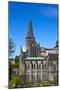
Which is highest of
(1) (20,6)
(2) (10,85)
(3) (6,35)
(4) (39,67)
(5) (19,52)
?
(1) (20,6)

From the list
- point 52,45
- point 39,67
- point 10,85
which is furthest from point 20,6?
point 10,85

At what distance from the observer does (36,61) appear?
2.16m

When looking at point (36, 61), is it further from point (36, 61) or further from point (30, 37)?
point (30, 37)

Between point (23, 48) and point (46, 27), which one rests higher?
point (46, 27)

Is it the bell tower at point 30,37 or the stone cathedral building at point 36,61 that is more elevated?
the bell tower at point 30,37

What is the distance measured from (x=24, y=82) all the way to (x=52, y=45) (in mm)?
480

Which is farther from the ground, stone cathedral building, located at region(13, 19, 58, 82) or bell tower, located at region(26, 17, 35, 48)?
bell tower, located at region(26, 17, 35, 48)

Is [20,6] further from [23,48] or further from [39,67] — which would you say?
[39,67]

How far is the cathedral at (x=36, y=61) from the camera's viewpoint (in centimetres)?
213

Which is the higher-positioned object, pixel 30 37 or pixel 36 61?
pixel 30 37

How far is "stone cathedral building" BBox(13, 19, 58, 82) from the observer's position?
7.00 feet

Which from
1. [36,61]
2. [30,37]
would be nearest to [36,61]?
[36,61]

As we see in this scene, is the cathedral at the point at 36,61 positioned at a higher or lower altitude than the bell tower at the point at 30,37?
lower

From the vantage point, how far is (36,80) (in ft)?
7.06
